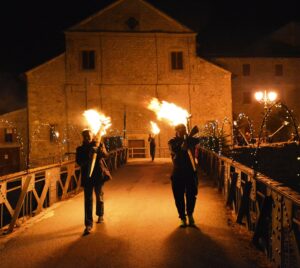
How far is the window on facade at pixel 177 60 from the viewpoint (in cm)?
3222

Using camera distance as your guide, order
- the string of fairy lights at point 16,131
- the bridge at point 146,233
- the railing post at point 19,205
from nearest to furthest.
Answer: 1. the bridge at point 146,233
2. the railing post at point 19,205
3. the string of fairy lights at point 16,131

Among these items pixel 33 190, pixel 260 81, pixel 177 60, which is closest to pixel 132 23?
pixel 177 60

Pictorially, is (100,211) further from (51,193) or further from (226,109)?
(226,109)

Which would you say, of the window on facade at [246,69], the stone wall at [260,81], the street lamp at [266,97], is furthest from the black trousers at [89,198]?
the window on facade at [246,69]

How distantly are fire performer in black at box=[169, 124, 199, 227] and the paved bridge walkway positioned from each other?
42 centimetres

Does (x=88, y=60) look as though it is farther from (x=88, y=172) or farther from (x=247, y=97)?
(x=88, y=172)

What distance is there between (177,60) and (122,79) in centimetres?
513

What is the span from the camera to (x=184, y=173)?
7102mm

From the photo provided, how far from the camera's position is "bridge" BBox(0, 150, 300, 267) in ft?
17.1

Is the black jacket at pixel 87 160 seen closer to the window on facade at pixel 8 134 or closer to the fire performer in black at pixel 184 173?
the fire performer in black at pixel 184 173

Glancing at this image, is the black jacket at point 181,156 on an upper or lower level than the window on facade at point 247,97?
lower

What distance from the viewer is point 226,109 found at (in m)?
32.6

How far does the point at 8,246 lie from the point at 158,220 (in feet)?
10.00

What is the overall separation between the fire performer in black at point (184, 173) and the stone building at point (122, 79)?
24.4 metres
